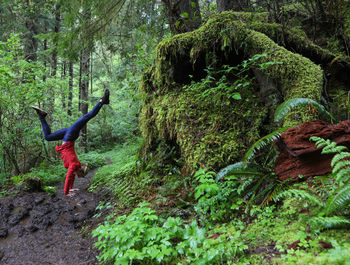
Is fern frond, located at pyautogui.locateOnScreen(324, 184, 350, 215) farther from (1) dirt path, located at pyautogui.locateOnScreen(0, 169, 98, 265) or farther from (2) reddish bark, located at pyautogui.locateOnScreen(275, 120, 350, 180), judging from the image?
(1) dirt path, located at pyautogui.locateOnScreen(0, 169, 98, 265)

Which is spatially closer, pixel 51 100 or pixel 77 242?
pixel 77 242

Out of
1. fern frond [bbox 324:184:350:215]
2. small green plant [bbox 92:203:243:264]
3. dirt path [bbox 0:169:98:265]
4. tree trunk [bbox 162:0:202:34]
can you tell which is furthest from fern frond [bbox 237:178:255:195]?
tree trunk [bbox 162:0:202:34]

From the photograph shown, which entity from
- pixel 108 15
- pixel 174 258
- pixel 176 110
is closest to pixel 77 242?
pixel 174 258

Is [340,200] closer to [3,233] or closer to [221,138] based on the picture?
[221,138]

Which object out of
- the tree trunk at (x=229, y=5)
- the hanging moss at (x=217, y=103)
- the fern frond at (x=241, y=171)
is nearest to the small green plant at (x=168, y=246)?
the fern frond at (x=241, y=171)

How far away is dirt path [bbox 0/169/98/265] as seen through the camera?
330 centimetres

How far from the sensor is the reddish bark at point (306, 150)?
221cm

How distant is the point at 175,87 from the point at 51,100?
7.07 meters

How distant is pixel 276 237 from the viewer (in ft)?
5.90

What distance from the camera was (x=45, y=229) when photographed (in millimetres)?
4238

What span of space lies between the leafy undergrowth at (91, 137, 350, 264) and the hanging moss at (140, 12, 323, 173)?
27.4 inches

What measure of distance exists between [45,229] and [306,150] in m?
4.94

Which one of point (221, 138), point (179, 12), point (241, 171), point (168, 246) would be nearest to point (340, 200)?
point (241, 171)

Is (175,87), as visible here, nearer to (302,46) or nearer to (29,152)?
(302,46)
